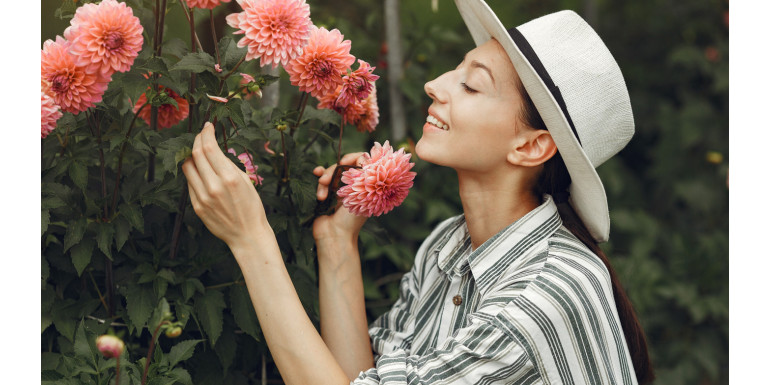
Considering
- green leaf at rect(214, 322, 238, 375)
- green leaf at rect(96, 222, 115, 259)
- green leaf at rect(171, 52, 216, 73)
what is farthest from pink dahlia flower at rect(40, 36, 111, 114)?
green leaf at rect(214, 322, 238, 375)

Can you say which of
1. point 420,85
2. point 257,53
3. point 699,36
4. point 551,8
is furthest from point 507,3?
point 257,53

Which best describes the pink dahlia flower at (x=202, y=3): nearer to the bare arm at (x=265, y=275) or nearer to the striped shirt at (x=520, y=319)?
the bare arm at (x=265, y=275)

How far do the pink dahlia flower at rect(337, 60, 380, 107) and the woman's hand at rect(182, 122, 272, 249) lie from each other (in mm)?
281

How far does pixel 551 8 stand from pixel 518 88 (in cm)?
348

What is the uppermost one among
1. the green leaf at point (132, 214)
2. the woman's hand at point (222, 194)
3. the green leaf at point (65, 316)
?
the woman's hand at point (222, 194)

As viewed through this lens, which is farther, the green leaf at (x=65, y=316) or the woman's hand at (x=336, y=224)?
the woman's hand at (x=336, y=224)

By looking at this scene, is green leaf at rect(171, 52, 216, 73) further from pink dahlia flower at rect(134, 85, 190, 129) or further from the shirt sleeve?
the shirt sleeve

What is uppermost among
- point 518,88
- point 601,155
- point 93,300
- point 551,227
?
point 518,88

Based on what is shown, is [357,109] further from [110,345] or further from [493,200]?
[110,345]

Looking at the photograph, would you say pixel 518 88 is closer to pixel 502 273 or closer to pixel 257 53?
pixel 502 273

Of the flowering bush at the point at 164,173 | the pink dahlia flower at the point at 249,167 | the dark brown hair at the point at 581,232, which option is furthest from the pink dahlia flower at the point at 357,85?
the dark brown hair at the point at 581,232

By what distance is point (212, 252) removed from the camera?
168cm

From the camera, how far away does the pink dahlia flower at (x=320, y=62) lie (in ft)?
4.83

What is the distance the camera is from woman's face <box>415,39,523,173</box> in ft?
5.24
